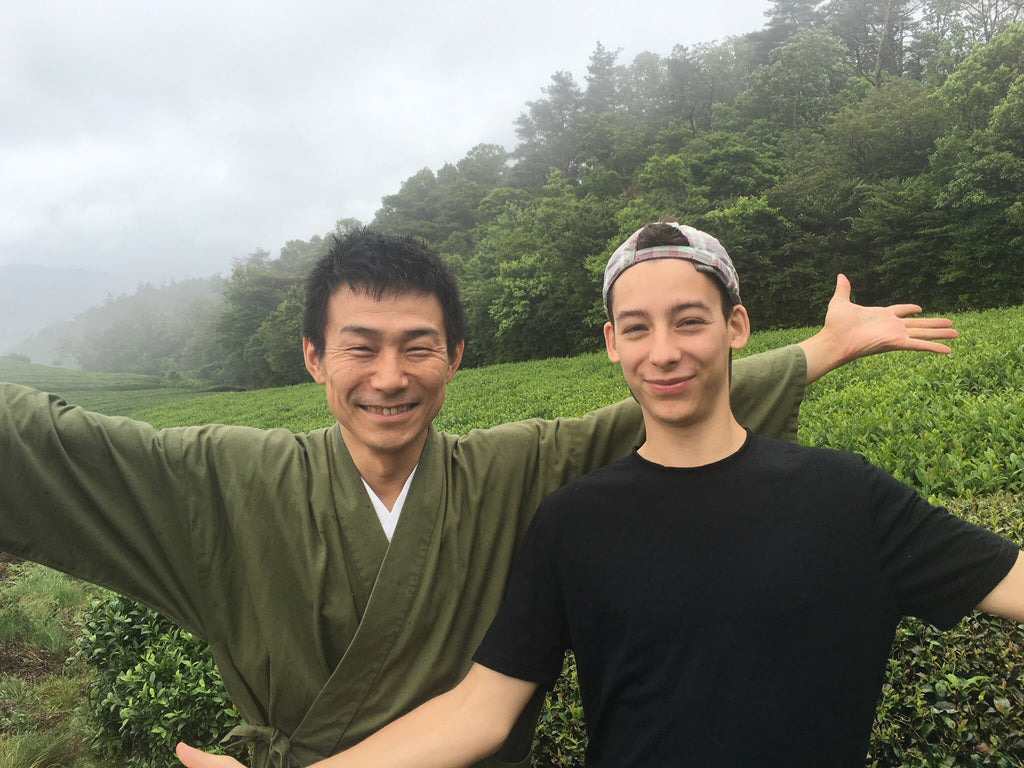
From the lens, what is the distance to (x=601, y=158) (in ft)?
120

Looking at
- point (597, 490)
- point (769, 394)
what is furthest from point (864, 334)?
point (597, 490)

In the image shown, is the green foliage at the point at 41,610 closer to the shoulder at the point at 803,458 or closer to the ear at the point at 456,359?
the ear at the point at 456,359

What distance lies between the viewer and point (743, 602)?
1.21 metres

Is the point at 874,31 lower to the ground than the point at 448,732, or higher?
higher

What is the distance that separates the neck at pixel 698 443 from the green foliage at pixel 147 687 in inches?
113

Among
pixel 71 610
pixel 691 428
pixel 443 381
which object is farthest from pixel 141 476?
pixel 71 610

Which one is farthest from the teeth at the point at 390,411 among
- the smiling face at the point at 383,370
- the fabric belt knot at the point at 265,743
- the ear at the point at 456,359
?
the fabric belt knot at the point at 265,743

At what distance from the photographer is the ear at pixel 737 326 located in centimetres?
151

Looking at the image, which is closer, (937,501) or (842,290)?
(842,290)

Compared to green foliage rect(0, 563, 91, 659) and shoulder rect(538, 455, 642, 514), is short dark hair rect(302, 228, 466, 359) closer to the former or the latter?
shoulder rect(538, 455, 642, 514)

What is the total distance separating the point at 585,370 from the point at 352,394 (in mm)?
14721

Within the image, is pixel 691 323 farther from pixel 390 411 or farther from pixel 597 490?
pixel 390 411

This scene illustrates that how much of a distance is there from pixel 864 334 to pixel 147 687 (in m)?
3.73

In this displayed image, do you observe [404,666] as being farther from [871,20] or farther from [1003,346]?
[871,20]
